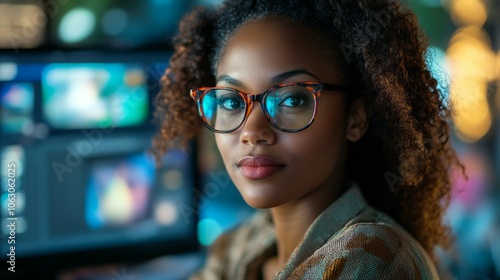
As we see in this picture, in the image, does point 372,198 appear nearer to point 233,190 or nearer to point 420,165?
point 420,165

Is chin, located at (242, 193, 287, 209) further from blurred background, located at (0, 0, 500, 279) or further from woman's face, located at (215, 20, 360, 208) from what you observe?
blurred background, located at (0, 0, 500, 279)

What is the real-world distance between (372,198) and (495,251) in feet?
3.82

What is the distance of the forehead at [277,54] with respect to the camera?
36.9 inches

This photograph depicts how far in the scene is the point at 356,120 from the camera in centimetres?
102

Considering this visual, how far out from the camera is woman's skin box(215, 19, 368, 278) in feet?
3.08

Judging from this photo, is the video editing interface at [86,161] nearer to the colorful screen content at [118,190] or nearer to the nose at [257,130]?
the colorful screen content at [118,190]

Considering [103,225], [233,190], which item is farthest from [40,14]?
[233,190]

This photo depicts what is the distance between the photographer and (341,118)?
993 millimetres

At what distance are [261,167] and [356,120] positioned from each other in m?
0.19

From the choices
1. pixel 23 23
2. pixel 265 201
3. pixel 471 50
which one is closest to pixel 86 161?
pixel 23 23

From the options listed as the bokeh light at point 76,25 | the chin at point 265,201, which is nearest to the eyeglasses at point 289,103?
the chin at point 265,201

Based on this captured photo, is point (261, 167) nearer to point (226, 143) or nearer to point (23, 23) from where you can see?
point (226, 143)

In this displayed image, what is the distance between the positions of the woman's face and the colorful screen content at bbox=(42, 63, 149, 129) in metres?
0.60

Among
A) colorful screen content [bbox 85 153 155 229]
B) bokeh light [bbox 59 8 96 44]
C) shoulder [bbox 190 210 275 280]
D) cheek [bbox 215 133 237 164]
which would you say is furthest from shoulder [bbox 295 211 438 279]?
bokeh light [bbox 59 8 96 44]
